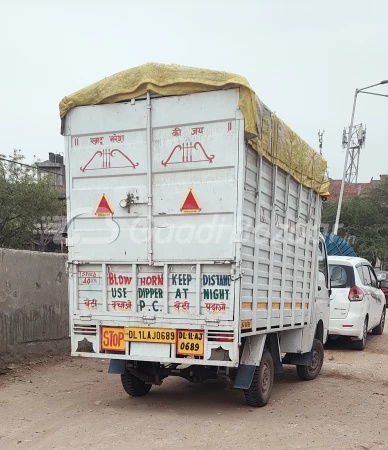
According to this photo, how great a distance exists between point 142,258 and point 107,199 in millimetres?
728

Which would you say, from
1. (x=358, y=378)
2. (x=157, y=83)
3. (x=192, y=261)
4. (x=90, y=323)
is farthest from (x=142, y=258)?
(x=358, y=378)

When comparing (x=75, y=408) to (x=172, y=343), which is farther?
(x=75, y=408)

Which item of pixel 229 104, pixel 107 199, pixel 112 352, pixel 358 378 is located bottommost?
pixel 358 378

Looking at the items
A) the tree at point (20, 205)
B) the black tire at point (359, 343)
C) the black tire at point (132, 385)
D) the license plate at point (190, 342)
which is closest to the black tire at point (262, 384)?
the license plate at point (190, 342)

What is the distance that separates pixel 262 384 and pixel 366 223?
76.8 feet

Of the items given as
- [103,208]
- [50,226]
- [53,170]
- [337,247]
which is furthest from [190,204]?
[53,170]

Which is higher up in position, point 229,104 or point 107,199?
point 229,104

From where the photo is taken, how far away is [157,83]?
17.0ft

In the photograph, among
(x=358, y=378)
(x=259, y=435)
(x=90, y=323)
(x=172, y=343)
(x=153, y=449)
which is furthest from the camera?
(x=358, y=378)

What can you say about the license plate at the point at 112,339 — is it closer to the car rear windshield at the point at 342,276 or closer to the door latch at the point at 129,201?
the door latch at the point at 129,201

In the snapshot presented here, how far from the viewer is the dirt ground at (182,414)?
461cm

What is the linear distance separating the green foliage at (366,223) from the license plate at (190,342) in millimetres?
21477

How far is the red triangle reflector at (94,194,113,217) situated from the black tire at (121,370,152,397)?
5.79ft

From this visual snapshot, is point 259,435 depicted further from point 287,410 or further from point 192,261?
point 192,261
